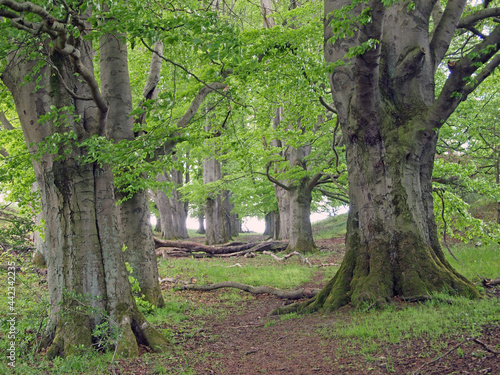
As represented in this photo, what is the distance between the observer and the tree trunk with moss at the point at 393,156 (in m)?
5.64

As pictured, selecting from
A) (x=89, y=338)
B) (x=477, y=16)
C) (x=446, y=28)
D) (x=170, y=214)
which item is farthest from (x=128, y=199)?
(x=170, y=214)

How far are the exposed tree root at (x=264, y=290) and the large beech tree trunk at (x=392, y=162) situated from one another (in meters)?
1.41

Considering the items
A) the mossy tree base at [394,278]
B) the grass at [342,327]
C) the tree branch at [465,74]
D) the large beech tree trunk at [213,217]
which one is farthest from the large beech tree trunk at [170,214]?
the tree branch at [465,74]

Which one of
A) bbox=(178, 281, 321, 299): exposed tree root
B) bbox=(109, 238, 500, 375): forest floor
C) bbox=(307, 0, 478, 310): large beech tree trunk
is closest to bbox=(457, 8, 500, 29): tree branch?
bbox=(307, 0, 478, 310): large beech tree trunk

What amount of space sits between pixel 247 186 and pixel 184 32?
17365 millimetres

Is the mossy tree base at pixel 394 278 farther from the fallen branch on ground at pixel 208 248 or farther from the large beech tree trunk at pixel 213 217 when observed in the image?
the large beech tree trunk at pixel 213 217

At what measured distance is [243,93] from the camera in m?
8.10

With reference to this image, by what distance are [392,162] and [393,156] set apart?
11 centimetres

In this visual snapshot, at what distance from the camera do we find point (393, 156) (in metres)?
6.11

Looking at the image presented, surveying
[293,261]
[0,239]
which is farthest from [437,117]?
[293,261]

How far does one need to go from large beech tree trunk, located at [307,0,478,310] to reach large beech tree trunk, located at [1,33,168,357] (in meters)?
Result: 3.40

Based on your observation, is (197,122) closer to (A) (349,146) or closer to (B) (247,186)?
(A) (349,146)

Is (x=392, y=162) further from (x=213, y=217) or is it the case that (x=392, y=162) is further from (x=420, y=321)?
(x=213, y=217)

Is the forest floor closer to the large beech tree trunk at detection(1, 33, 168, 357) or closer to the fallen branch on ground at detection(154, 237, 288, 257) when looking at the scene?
the large beech tree trunk at detection(1, 33, 168, 357)
